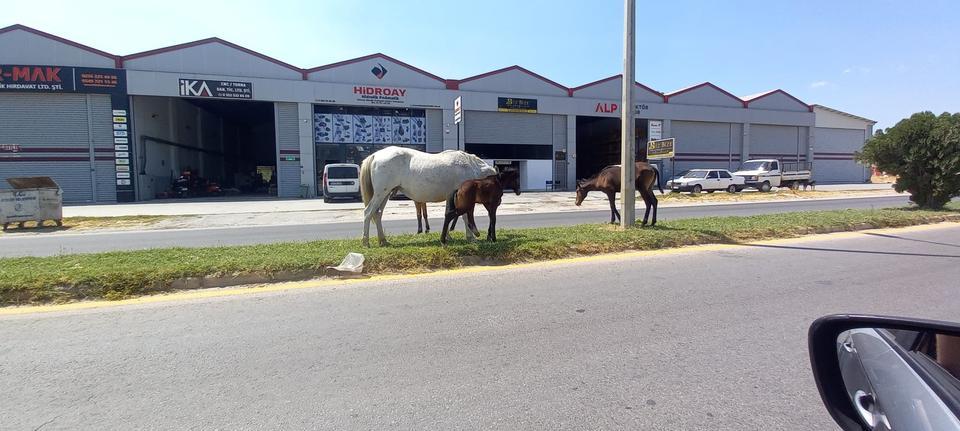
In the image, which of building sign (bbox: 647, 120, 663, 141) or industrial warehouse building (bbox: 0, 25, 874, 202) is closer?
industrial warehouse building (bbox: 0, 25, 874, 202)

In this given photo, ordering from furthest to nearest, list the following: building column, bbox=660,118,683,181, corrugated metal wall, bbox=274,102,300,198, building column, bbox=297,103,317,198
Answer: building column, bbox=660,118,683,181
building column, bbox=297,103,317,198
corrugated metal wall, bbox=274,102,300,198

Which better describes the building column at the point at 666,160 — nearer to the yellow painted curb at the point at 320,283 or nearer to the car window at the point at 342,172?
the car window at the point at 342,172

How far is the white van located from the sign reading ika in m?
8.90

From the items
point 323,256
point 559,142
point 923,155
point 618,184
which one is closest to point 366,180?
point 323,256

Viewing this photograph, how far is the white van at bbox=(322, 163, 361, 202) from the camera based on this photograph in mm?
23641

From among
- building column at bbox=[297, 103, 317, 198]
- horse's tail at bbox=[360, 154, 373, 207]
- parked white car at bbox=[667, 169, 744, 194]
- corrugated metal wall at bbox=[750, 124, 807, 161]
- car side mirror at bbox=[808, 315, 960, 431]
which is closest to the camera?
car side mirror at bbox=[808, 315, 960, 431]

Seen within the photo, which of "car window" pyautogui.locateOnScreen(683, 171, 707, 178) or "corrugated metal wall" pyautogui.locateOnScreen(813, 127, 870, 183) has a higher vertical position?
"corrugated metal wall" pyautogui.locateOnScreen(813, 127, 870, 183)

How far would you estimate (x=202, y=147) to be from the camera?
129 feet

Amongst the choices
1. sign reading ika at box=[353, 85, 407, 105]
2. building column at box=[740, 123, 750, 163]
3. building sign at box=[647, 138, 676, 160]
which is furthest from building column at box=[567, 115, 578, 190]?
building column at box=[740, 123, 750, 163]

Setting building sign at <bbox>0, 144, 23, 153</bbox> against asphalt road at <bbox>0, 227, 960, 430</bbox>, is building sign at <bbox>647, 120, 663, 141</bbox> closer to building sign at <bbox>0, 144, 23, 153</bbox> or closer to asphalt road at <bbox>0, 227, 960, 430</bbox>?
asphalt road at <bbox>0, 227, 960, 430</bbox>

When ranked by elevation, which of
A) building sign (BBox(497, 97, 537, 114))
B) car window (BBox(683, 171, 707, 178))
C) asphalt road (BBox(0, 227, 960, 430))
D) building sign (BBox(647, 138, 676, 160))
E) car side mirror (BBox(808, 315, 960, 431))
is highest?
building sign (BBox(497, 97, 537, 114))

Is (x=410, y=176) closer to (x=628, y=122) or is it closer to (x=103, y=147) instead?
(x=628, y=122)

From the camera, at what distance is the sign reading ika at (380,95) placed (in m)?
30.9

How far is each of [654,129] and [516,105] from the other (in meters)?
11.9
